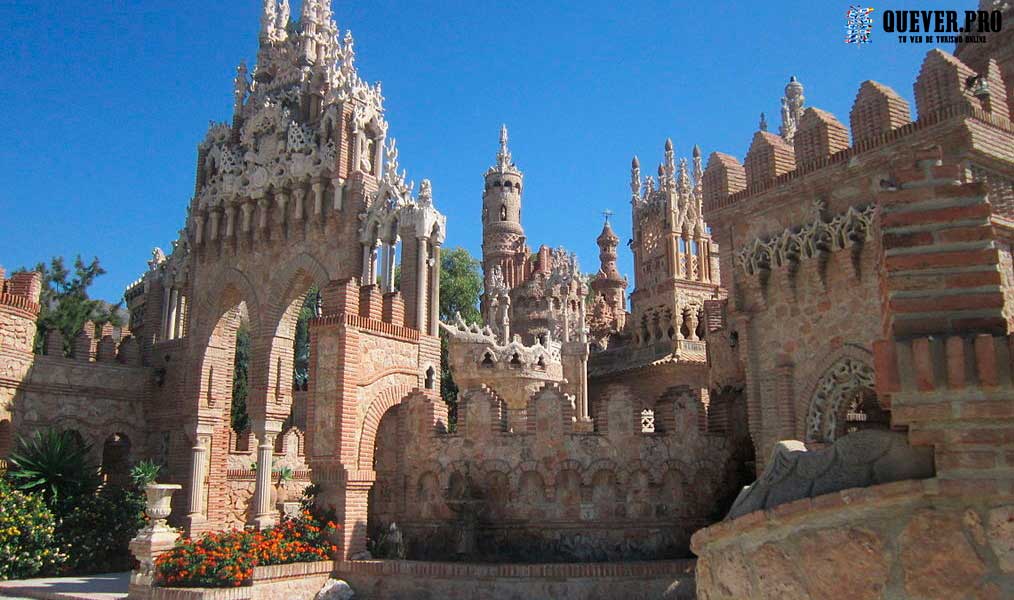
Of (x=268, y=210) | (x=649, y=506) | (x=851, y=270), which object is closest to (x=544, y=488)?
(x=649, y=506)

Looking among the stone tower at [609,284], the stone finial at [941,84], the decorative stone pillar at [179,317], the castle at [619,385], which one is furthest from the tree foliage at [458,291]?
the stone finial at [941,84]

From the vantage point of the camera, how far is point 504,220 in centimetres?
4900

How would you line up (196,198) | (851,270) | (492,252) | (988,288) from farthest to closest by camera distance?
(492,252), (196,198), (851,270), (988,288)

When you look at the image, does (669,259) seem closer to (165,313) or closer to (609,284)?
(609,284)

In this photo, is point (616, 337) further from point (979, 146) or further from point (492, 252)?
point (979, 146)

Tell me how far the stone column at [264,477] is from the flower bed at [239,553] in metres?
3.57

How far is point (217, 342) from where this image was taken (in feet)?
73.3

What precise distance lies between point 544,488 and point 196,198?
13.8 metres

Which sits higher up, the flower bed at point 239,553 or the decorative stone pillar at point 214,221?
the decorative stone pillar at point 214,221

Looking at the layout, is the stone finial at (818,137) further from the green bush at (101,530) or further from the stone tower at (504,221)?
the stone tower at (504,221)

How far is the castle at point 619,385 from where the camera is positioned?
11.6 ft

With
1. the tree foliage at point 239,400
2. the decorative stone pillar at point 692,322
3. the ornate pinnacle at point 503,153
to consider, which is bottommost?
the tree foliage at point 239,400

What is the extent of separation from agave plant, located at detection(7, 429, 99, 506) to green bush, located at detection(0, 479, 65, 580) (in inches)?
17.6

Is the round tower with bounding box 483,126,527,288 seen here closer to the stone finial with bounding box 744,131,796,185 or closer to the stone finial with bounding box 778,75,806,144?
the stone finial with bounding box 778,75,806,144
